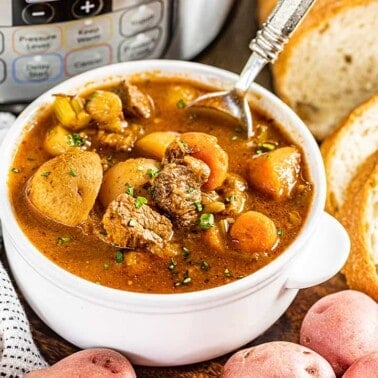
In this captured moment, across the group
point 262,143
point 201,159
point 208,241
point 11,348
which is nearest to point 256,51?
point 262,143

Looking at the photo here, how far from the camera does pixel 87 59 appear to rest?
7.22 feet

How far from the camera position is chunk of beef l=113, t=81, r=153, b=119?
6.58 feet

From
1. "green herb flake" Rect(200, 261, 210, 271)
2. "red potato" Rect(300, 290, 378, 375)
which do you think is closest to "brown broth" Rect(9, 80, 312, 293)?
"green herb flake" Rect(200, 261, 210, 271)

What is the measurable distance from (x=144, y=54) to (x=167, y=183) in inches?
24.0

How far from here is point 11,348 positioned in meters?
1.80

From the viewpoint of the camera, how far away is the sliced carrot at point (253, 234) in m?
1.77

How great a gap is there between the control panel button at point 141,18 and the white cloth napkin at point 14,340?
662mm

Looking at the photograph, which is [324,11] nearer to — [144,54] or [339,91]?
[339,91]

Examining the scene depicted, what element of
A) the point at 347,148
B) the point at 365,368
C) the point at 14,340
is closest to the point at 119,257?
the point at 14,340

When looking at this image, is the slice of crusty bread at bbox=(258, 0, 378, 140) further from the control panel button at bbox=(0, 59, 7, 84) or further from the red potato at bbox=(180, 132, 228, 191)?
the control panel button at bbox=(0, 59, 7, 84)

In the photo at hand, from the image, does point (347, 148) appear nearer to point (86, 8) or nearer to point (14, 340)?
point (86, 8)

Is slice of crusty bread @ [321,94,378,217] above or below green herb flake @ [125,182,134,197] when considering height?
below

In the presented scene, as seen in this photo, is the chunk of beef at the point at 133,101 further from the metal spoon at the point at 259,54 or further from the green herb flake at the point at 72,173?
the green herb flake at the point at 72,173

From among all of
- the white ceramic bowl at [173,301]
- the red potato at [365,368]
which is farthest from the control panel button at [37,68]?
the red potato at [365,368]
